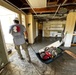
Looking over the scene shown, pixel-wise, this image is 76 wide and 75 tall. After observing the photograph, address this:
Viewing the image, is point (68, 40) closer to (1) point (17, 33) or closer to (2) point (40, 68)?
(2) point (40, 68)

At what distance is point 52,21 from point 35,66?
5.28 metres

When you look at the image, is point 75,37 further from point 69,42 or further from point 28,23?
point 28,23

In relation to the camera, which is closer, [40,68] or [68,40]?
[40,68]

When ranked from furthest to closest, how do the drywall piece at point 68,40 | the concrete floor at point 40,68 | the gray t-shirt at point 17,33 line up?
1. the drywall piece at point 68,40
2. the gray t-shirt at point 17,33
3. the concrete floor at point 40,68

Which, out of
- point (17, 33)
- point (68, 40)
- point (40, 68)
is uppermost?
point (17, 33)

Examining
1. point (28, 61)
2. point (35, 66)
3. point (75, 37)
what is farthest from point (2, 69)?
point (75, 37)

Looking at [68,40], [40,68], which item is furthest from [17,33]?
[68,40]

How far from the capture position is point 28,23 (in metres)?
4.03

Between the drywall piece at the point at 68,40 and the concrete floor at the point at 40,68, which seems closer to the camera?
the concrete floor at the point at 40,68

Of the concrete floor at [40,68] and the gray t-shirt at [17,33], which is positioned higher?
the gray t-shirt at [17,33]

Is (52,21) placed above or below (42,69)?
above

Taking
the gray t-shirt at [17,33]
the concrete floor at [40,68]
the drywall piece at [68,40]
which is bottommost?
the concrete floor at [40,68]

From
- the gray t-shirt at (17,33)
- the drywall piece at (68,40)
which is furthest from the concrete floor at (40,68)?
the drywall piece at (68,40)

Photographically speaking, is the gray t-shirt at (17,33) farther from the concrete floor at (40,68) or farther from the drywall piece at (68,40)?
the drywall piece at (68,40)
